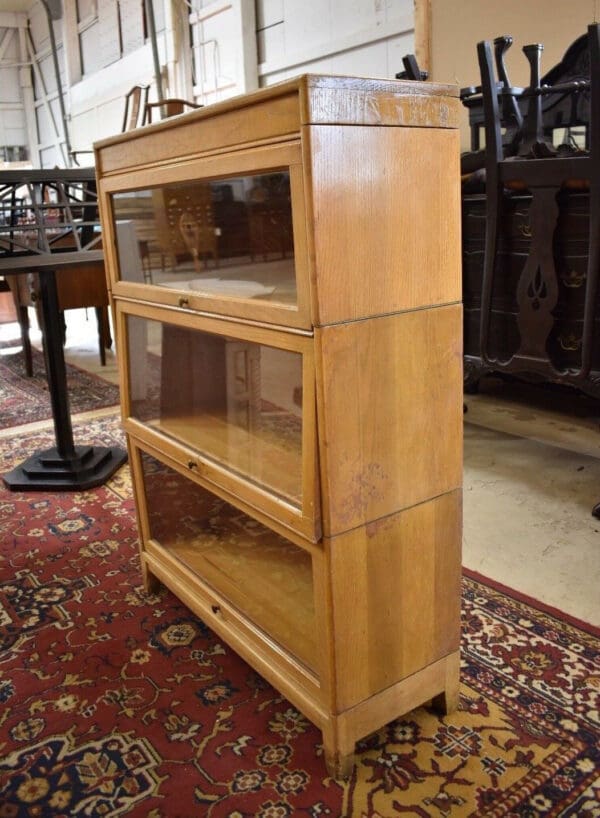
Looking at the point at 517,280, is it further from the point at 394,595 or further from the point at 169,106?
the point at 169,106

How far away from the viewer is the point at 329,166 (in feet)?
3.35

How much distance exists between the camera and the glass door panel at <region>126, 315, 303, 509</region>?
4.17 ft

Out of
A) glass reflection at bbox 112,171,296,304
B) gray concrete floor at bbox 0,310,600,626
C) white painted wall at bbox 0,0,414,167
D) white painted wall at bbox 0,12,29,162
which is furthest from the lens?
white painted wall at bbox 0,12,29,162

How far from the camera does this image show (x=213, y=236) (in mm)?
1479

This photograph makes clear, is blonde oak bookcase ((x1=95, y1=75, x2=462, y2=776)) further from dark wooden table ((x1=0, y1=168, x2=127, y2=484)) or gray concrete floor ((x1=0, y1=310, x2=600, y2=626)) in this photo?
dark wooden table ((x1=0, y1=168, x2=127, y2=484))

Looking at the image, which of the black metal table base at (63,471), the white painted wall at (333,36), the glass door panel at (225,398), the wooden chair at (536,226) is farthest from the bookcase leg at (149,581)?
the white painted wall at (333,36)

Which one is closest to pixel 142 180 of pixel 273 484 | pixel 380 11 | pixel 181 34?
pixel 273 484

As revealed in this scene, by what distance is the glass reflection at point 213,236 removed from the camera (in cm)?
117

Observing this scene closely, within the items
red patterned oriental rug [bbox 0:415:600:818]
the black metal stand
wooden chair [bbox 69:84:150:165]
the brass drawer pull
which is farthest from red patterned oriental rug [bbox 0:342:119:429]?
the brass drawer pull

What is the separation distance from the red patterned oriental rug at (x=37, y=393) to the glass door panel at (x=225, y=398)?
6.41 feet

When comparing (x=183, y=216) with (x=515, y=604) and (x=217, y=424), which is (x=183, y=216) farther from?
(x=515, y=604)

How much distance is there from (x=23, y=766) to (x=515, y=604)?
43.4 inches

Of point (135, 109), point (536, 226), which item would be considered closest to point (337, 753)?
point (536, 226)

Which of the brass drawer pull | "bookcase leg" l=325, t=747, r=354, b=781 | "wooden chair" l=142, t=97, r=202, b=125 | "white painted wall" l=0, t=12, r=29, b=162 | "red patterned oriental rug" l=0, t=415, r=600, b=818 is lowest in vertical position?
"red patterned oriental rug" l=0, t=415, r=600, b=818
